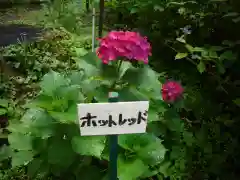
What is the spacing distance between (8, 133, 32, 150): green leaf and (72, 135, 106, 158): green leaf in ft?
1.19

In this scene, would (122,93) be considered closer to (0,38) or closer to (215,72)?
(215,72)

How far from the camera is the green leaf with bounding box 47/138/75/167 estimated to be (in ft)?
4.69

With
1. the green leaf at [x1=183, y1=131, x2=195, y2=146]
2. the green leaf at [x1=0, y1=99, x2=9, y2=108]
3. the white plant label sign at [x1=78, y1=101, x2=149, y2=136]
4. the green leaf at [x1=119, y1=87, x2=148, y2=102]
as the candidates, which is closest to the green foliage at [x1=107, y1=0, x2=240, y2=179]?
the green leaf at [x1=183, y1=131, x2=195, y2=146]

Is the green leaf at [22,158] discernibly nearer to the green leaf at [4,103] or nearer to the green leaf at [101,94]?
the green leaf at [101,94]

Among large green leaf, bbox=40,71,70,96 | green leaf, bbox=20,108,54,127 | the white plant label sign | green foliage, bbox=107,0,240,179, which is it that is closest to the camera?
the white plant label sign

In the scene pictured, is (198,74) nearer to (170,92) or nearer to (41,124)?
(170,92)

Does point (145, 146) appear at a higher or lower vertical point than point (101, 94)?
lower

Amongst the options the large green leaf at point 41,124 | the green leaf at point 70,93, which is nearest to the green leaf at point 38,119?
the large green leaf at point 41,124

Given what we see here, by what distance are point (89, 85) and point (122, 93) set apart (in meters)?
0.19

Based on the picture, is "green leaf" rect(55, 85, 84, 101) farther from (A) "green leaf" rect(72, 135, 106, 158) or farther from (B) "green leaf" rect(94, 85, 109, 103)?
(A) "green leaf" rect(72, 135, 106, 158)

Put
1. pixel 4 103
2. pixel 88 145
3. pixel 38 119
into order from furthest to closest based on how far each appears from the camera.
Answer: pixel 4 103, pixel 38 119, pixel 88 145

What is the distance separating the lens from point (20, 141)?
5.38 feet

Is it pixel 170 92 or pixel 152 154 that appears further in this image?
pixel 170 92

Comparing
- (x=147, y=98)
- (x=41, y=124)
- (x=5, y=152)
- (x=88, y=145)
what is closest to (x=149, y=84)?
(x=147, y=98)
